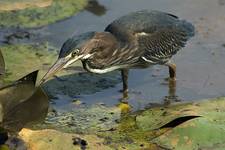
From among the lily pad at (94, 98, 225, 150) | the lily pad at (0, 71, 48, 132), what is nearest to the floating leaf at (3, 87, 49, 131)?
the lily pad at (0, 71, 48, 132)

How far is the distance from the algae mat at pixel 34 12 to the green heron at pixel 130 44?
4.98 ft

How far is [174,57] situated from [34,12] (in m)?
1.70

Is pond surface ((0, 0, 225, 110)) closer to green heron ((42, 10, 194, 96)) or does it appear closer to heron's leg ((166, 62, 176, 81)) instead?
heron's leg ((166, 62, 176, 81))

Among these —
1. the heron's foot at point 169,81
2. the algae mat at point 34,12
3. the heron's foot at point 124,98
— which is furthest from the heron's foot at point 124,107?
the algae mat at point 34,12

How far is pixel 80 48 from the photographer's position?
16.8ft

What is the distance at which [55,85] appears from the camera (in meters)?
6.07

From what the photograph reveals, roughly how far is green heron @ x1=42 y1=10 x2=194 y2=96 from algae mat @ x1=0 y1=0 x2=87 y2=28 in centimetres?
152

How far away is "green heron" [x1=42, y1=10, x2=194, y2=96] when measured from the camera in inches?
205

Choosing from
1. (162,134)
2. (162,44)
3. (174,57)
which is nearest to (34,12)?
(174,57)

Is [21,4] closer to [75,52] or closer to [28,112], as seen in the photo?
[75,52]

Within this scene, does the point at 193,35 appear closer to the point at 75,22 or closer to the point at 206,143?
the point at 75,22

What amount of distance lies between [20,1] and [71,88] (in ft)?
6.13

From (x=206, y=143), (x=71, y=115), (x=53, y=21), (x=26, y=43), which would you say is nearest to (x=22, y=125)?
(x=206, y=143)

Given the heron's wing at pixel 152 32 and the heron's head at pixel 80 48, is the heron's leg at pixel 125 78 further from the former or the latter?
the heron's head at pixel 80 48
